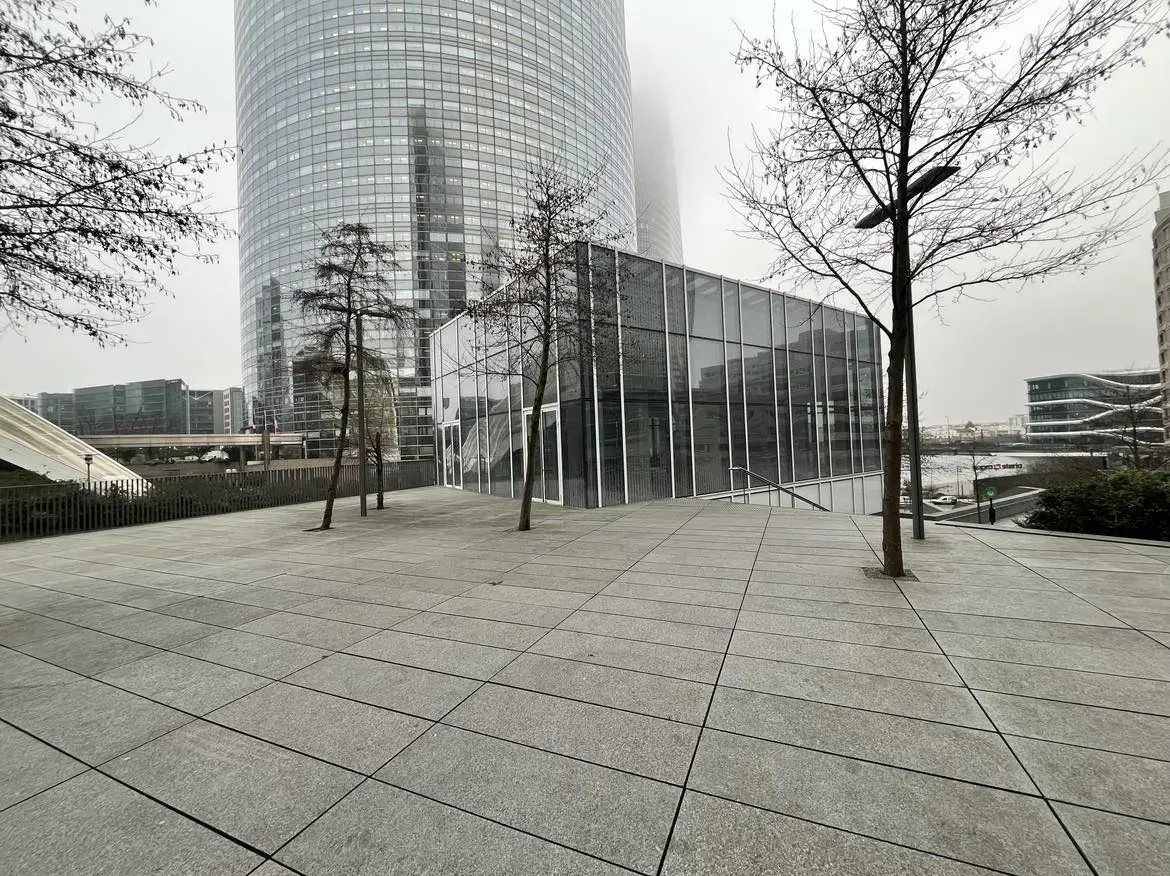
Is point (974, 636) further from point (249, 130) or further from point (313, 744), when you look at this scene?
point (249, 130)

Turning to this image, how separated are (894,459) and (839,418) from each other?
16.6 meters

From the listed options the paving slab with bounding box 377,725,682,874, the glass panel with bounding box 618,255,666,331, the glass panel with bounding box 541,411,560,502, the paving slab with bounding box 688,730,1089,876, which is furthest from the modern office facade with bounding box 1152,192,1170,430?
the paving slab with bounding box 377,725,682,874

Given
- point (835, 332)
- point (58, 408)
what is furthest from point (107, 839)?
point (58, 408)

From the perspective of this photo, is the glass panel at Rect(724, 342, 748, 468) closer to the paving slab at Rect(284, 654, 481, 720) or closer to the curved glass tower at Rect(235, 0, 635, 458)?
the paving slab at Rect(284, 654, 481, 720)

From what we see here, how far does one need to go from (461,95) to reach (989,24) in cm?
7560

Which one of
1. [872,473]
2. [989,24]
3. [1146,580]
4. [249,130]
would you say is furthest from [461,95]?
[1146,580]

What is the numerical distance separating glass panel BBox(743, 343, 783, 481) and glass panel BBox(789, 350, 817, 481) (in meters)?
1.33

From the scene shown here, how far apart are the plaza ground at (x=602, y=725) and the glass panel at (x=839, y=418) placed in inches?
589

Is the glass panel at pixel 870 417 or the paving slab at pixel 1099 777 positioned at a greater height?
the glass panel at pixel 870 417

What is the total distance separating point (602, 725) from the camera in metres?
2.85

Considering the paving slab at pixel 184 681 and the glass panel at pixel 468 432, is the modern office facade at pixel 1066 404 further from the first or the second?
the paving slab at pixel 184 681

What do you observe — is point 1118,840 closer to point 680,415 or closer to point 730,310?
point 680,415

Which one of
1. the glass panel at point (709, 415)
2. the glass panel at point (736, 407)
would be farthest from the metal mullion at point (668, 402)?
the glass panel at point (736, 407)

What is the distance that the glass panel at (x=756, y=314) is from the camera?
58.2 ft
